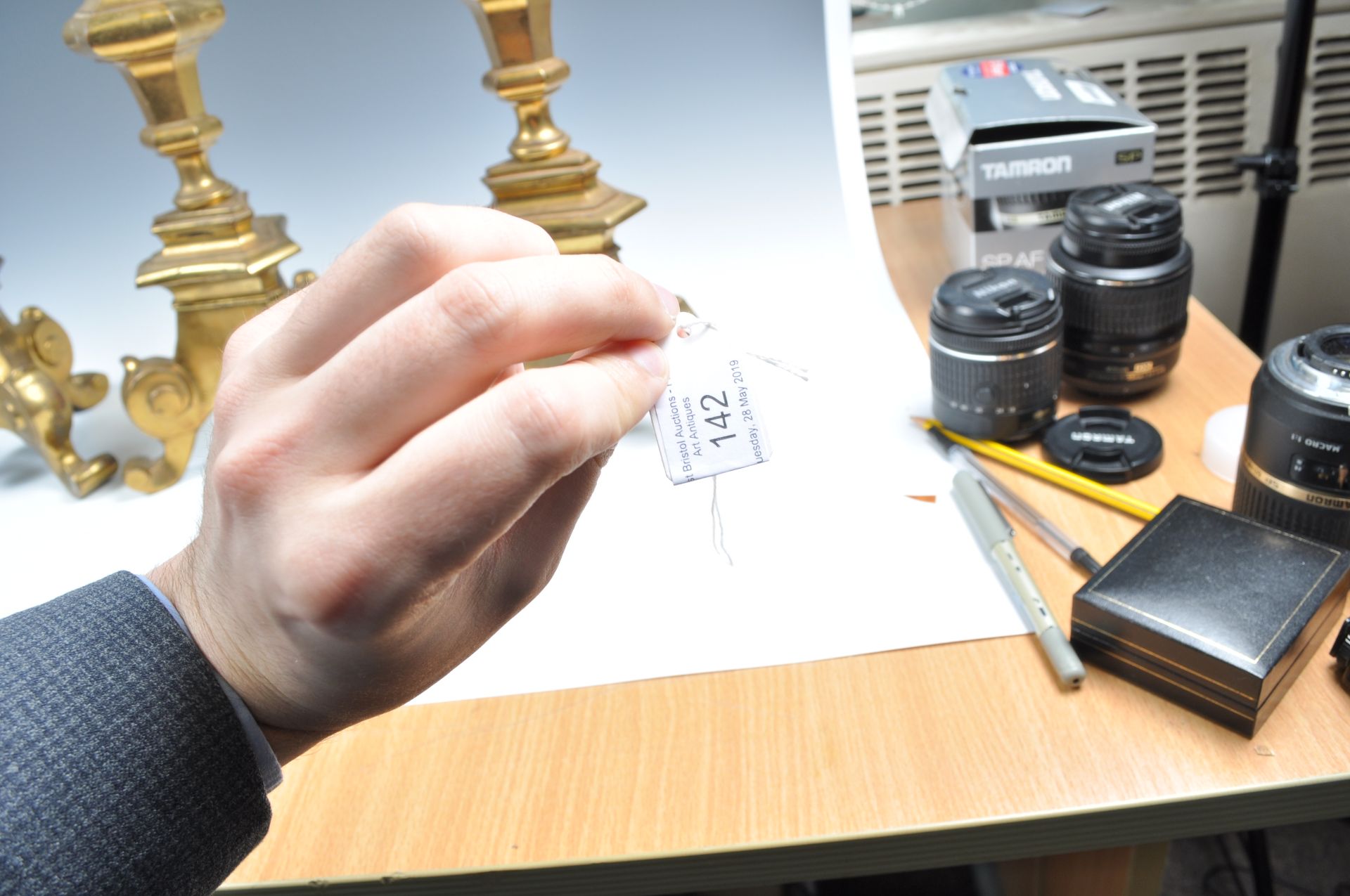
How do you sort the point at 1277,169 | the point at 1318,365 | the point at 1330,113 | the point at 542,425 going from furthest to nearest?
the point at 1330,113 < the point at 1277,169 < the point at 1318,365 < the point at 542,425

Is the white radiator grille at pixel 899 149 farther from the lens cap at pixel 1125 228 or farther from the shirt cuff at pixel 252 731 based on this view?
the shirt cuff at pixel 252 731

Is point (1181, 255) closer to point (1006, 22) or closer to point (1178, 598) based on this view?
point (1178, 598)

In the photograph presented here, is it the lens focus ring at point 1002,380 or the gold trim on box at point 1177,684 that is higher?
the lens focus ring at point 1002,380

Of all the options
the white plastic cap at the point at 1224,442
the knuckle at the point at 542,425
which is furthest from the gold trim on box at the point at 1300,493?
the knuckle at the point at 542,425

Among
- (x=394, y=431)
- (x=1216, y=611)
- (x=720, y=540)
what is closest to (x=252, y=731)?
(x=394, y=431)

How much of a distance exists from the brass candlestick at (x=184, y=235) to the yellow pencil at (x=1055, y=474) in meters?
0.55

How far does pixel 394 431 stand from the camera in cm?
32

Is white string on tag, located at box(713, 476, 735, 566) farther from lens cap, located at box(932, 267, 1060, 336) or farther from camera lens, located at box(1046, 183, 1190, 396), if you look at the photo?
camera lens, located at box(1046, 183, 1190, 396)

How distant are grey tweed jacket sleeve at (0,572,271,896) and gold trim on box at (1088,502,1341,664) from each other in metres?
0.42

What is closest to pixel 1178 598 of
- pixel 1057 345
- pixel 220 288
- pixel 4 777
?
pixel 1057 345

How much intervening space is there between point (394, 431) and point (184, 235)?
1.89ft

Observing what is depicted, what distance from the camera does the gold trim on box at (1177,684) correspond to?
0.47 metres

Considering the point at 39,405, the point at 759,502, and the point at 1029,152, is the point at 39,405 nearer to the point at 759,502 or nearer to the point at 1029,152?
the point at 759,502

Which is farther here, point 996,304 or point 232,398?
point 996,304
